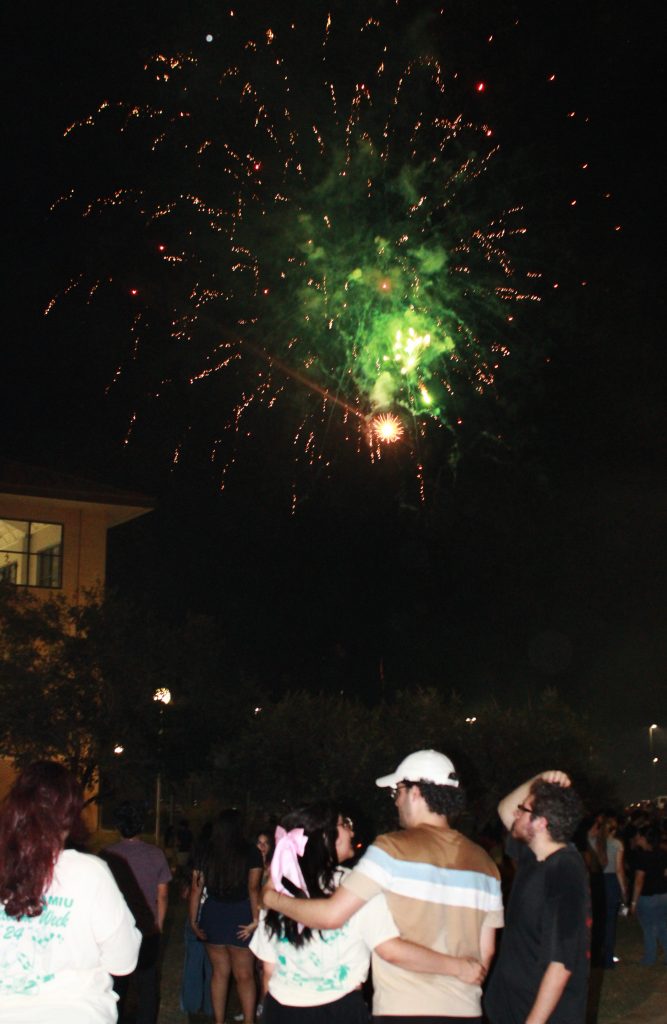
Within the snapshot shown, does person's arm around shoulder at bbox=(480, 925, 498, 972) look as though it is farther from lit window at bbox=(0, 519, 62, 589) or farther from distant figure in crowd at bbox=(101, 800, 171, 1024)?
lit window at bbox=(0, 519, 62, 589)

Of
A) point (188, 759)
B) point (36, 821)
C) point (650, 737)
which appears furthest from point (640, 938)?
point (650, 737)

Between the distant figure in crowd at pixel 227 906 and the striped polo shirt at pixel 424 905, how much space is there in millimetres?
4540

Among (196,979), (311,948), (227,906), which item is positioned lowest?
(196,979)

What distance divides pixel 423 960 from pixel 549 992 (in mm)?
721

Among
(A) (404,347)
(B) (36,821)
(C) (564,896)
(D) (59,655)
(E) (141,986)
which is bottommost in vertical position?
(E) (141,986)

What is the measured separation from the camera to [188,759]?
21.9 metres

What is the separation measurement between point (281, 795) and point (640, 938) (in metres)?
9.25

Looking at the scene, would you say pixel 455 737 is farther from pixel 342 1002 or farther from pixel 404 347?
pixel 342 1002

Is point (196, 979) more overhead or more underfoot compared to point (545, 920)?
more underfoot

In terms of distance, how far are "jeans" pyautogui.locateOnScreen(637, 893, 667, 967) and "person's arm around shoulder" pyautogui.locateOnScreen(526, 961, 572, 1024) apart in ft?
32.1

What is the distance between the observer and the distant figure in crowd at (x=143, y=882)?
7789 millimetres

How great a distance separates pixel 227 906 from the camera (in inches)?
335

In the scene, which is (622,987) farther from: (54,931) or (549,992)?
(54,931)

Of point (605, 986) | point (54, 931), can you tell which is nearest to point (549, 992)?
point (54, 931)
